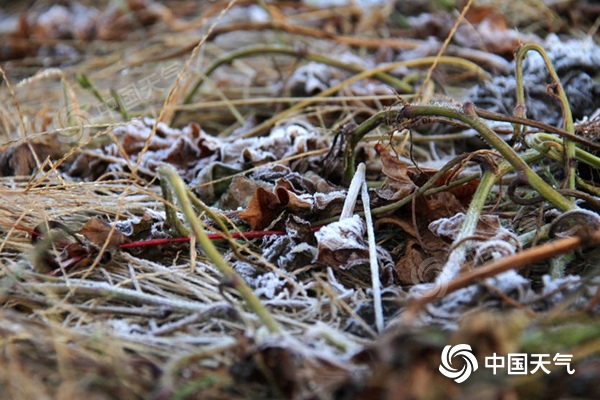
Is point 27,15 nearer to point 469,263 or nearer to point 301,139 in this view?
point 301,139

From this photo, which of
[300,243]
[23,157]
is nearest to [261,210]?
[300,243]

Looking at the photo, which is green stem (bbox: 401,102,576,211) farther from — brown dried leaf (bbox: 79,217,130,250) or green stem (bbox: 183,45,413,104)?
green stem (bbox: 183,45,413,104)

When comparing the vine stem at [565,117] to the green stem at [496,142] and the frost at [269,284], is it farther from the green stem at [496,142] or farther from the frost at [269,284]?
the frost at [269,284]

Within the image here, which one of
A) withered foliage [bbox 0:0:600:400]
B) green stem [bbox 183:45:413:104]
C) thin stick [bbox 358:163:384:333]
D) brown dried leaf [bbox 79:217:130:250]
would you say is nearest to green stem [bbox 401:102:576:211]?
withered foliage [bbox 0:0:600:400]

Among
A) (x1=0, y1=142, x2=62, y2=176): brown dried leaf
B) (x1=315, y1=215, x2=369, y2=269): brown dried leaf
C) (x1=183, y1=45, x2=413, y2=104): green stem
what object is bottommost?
(x1=315, y1=215, x2=369, y2=269): brown dried leaf

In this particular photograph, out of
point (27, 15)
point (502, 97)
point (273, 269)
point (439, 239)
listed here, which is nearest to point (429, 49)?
point (502, 97)

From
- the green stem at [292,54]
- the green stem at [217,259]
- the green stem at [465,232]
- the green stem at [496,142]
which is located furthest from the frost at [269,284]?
the green stem at [292,54]
